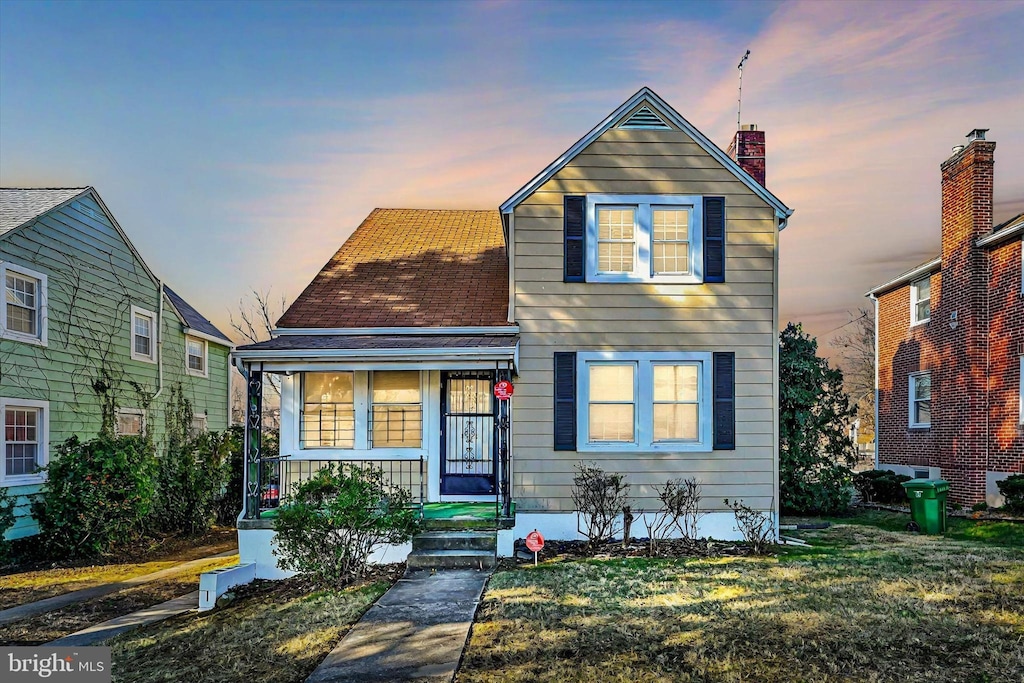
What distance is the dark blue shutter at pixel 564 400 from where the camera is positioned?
37.2 feet

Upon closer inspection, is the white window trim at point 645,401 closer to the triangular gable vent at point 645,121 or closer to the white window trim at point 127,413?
the triangular gable vent at point 645,121

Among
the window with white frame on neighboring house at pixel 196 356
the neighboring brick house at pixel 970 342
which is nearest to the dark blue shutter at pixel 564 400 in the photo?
the neighboring brick house at pixel 970 342

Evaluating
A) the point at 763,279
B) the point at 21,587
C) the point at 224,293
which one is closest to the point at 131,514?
the point at 21,587

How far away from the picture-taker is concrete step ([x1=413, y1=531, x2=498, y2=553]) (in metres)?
9.87

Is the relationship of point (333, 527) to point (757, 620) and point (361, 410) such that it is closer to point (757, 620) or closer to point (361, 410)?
point (361, 410)

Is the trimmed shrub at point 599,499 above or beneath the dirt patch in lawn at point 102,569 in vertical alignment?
above

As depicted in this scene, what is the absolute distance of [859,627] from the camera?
6.55 m

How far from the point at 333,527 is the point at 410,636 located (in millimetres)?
2493

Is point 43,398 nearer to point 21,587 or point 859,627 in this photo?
point 21,587

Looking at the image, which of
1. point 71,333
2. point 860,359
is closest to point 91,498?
point 71,333

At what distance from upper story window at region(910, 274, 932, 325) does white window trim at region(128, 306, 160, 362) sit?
772 inches

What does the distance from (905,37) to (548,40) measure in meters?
6.53

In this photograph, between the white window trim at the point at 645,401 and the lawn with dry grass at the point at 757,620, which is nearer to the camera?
the lawn with dry grass at the point at 757,620

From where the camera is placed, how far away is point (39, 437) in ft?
43.6
